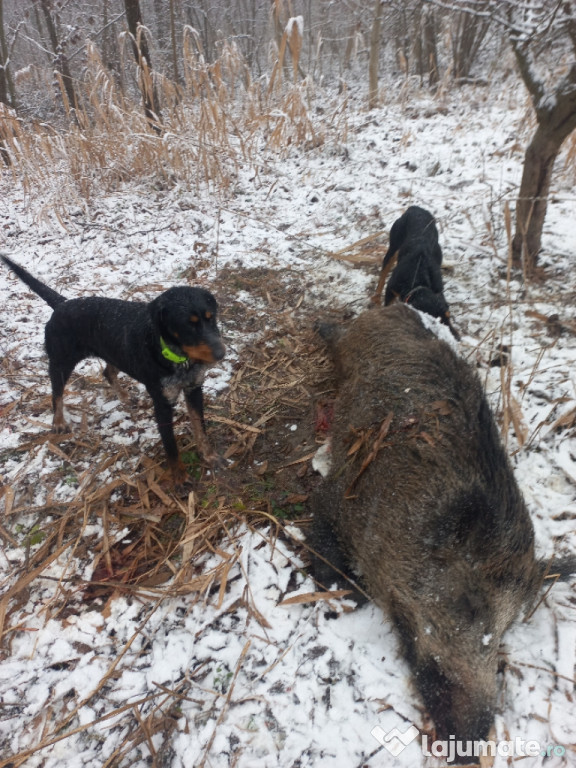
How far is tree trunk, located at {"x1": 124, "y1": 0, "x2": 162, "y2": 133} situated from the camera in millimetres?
6020

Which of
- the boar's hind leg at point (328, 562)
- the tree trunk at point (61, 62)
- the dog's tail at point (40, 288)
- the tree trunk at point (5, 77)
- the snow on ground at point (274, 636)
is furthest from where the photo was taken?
the tree trunk at point (5, 77)

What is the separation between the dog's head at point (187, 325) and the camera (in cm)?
239

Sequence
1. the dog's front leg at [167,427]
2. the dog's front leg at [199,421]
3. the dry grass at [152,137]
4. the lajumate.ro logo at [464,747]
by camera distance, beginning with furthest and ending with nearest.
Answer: the dry grass at [152,137]
the dog's front leg at [199,421]
the dog's front leg at [167,427]
the lajumate.ro logo at [464,747]

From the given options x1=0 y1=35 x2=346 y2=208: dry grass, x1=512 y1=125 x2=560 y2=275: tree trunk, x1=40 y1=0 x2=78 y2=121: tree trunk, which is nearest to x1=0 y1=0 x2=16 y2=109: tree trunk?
x1=40 y1=0 x2=78 y2=121: tree trunk

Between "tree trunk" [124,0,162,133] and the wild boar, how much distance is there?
5959 mm

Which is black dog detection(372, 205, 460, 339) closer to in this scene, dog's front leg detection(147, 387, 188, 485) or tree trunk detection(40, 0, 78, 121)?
dog's front leg detection(147, 387, 188, 485)

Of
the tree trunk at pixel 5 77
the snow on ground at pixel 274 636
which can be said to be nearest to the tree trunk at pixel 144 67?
the tree trunk at pixel 5 77

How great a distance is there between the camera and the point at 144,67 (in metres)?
6.00

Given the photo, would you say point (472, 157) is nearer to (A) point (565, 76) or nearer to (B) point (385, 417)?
(A) point (565, 76)

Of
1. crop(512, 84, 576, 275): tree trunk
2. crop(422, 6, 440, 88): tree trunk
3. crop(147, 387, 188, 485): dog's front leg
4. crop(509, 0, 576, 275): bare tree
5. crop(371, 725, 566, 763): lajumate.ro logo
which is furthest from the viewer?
crop(422, 6, 440, 88): tree trunk

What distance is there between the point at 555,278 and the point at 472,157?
125 inches

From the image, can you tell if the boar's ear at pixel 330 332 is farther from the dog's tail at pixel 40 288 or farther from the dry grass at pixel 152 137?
the dry grass at pixel 152 137

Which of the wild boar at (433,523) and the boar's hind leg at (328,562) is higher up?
the wild boar at (433,523)

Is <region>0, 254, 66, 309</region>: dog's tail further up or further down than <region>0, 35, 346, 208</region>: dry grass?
further down
